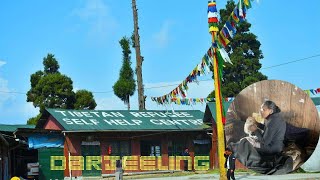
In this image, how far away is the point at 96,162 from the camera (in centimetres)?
3334

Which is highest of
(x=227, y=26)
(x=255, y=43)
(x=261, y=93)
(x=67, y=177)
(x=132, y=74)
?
(x=255, y=43)

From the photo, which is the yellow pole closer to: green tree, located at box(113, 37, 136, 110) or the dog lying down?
the dog lying down

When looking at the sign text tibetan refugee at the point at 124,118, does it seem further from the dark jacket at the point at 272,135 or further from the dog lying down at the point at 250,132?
the dark jacket at the point at 272,135

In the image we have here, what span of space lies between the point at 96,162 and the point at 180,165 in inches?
210

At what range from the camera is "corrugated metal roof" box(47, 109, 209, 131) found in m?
33.3

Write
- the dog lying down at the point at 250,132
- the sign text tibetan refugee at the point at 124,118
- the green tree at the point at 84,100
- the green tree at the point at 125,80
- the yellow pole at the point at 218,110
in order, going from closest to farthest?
the dog lying down at the point at 250,132 → the yellow pole at the point at 218,110 → the sign text tibetan refugee at the point at 124,118 → the green tree at the point at 125,80 → the green tree at the point at 84,100

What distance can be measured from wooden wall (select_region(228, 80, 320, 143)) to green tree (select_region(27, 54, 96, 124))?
125 feet

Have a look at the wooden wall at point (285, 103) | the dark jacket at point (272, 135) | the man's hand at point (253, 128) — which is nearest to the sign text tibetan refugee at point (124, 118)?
the wooden wall at point (285, 103)

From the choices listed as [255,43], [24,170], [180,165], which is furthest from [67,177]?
[255,43]

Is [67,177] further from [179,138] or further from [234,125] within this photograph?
[234,125]

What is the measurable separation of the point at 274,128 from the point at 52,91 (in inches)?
1547

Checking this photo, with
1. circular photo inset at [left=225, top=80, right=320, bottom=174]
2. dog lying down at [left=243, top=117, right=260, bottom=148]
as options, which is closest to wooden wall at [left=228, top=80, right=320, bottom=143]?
circular photo inset at [left=225, top=80, right=320, bottom=174]

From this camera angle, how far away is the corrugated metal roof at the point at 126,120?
109ft

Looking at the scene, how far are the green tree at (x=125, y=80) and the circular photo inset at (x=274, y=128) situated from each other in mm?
32256
